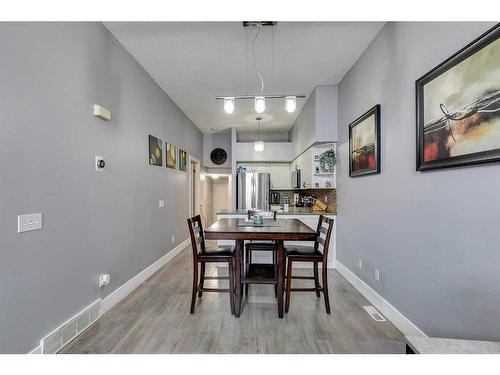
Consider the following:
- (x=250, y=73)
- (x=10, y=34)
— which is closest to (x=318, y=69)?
(x=250, y=73)

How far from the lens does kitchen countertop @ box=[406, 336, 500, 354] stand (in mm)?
1019

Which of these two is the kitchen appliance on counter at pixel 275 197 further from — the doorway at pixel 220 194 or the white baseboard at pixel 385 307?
the white baseboard at pixel 385 307

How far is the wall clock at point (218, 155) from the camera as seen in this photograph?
705 cm

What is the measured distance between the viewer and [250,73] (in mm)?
3459

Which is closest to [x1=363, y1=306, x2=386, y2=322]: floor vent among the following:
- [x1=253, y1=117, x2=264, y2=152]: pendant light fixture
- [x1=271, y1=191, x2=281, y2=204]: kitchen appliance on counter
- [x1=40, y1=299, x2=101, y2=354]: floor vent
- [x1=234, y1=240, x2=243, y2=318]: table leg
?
[x1=234, y1=240, x2=243, y2=318]: table leg

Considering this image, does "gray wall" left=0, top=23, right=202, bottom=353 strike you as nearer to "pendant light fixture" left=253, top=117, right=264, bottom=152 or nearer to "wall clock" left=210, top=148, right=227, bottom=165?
"pendant light fixture" left=253, top=117, right=264, bottom=152

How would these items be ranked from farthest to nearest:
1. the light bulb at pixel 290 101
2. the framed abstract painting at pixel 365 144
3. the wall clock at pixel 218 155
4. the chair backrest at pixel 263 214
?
1. the wall clock at pixel 218 155
2. the chair backrest at pixel 263 214
3. the light bulb at pixel 290 101
4. the framed abstract painting at pixel 365 144

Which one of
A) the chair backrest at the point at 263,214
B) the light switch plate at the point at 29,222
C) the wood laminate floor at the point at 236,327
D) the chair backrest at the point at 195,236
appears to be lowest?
the wood laminate floor at the point at 236,327

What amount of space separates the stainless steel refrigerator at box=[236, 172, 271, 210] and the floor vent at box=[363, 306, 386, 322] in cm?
378

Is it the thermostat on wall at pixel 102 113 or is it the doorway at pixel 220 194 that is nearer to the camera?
the thermostat on wall at pixel 102 113

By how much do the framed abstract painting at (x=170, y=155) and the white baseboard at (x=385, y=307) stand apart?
10.5 feet

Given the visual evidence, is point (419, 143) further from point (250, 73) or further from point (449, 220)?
point (250, 73)

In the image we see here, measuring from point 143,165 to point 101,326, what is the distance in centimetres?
189

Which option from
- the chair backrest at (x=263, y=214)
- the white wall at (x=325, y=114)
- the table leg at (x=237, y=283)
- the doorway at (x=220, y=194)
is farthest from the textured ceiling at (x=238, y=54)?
the doorway at (x=220, y=194)
